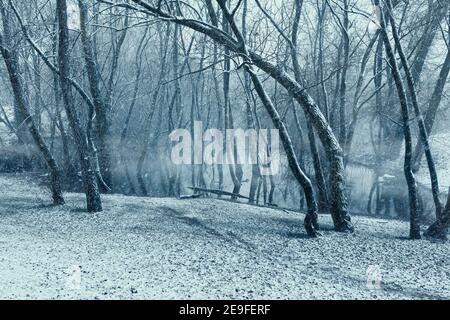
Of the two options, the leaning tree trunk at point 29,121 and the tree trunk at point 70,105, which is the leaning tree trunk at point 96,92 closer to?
the tree trunk at point 70,105

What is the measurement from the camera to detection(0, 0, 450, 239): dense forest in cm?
892

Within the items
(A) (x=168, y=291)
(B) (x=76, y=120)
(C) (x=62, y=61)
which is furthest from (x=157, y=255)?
(C) (x=62, y=61)

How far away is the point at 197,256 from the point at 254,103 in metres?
13.3

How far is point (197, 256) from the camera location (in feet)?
23.6

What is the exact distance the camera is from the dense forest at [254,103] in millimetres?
8918

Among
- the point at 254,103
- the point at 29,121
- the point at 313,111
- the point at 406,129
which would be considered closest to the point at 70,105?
the point at 29,121

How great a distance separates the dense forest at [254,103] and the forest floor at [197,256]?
92 centimetres

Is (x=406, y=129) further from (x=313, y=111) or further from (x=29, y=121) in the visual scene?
(x=29, y=121)

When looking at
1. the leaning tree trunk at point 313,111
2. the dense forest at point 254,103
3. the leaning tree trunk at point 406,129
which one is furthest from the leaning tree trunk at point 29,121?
the leaning tree trunk at point 406,129

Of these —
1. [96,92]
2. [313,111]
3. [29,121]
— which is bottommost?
[29,121]

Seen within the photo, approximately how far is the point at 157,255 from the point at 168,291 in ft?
5.62

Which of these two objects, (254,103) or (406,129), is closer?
(406,129)

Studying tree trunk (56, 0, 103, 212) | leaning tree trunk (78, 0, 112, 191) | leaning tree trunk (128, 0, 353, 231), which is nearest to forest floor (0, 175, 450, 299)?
tree trunk (56, 0, 103, 212)
